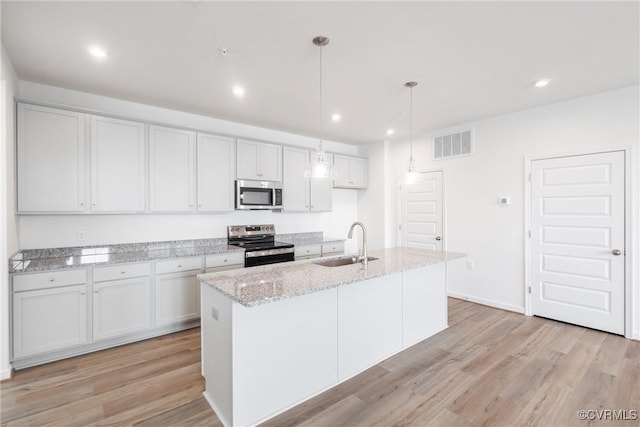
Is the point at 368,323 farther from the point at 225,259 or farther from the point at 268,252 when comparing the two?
the point at 225,259

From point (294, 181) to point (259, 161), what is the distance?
2.29ft

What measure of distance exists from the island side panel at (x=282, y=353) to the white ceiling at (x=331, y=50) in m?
1.99

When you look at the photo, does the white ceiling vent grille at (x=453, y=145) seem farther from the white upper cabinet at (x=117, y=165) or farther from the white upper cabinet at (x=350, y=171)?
the white upper cabinet at (x=117, y=165)

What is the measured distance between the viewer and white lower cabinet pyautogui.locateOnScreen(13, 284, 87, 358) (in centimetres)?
258

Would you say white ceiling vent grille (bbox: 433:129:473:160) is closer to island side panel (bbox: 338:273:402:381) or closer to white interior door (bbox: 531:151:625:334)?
white interior door (bbox: 531:151:625:334)

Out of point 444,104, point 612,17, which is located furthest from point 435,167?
point 612,17

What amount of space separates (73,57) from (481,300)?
5.61 m

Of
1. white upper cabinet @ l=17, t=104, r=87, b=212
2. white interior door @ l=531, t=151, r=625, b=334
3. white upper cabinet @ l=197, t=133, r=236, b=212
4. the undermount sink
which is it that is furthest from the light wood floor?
white upper cabinet @ l=197, t=133, r=236, b=212

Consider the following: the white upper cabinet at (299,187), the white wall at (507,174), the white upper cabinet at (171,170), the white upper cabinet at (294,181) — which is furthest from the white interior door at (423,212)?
the white upper cabinet at (171,170)

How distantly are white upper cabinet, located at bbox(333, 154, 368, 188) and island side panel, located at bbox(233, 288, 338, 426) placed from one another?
11.1ft

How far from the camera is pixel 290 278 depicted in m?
2.25

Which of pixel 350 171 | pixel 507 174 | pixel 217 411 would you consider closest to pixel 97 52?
pixel 217 411

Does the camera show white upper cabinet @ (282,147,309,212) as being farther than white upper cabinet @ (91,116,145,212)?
Yes

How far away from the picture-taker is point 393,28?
219cm
